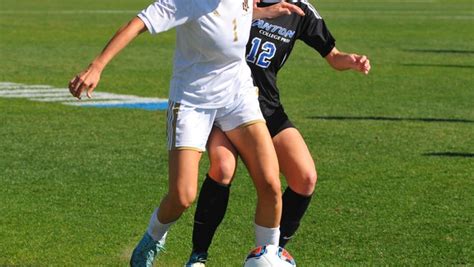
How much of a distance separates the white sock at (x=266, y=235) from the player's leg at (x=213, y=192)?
365 millimetres

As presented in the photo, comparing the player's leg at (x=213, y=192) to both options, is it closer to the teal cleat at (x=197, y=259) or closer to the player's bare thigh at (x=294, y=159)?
the teal cleat at (x=197, y=259)

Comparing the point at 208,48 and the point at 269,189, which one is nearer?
the point at 208,48

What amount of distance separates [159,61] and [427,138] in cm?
1376

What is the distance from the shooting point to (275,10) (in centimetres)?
873

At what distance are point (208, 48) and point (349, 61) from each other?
1.52 meters

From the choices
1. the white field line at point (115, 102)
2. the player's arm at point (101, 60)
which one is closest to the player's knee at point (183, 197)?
the player's arm at point (101, 60)

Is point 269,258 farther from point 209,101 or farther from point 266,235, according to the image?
point 209,101

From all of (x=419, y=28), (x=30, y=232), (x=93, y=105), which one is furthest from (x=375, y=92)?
(x=419, y=28)

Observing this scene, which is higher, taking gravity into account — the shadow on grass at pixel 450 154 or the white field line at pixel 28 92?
the shadow on grass at pixel 450 154

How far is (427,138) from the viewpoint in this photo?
A: 16.5 m

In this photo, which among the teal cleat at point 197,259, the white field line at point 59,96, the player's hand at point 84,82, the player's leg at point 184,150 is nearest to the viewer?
the player's hand at point 84,82

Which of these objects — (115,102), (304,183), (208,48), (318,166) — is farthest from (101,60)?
(115,102)

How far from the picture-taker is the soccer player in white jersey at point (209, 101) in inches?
320

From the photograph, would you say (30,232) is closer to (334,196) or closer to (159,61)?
(334,196)
